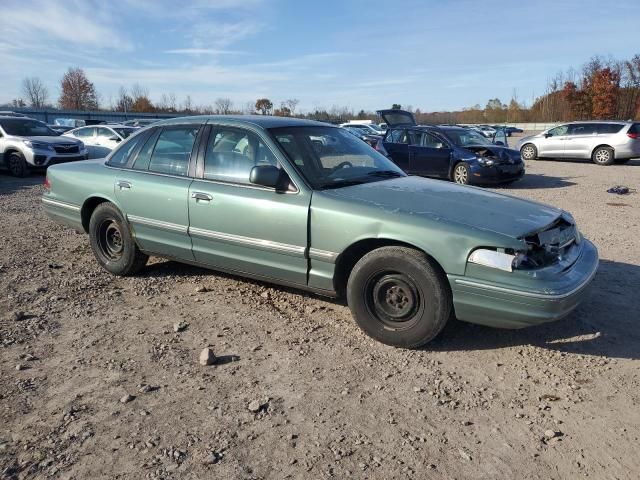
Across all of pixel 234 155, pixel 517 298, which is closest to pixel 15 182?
pixel 234 155

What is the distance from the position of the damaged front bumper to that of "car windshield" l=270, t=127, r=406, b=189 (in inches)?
54.1

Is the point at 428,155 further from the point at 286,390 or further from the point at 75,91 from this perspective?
the point at 75,91

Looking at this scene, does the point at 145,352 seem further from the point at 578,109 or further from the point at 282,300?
the point at 578,109

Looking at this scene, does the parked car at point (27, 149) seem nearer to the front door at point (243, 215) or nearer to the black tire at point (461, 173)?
the black tire at point (461, 173)

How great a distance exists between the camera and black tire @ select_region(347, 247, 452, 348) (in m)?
3.49

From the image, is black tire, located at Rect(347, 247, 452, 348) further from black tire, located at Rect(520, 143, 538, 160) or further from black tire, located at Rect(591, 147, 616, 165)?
black tire, located at Rect(520, 143, 538, 160)

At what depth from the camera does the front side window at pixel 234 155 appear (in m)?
4.29

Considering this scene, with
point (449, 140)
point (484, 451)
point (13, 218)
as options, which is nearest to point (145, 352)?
point (484, 451)

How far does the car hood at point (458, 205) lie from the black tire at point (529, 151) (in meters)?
17.1

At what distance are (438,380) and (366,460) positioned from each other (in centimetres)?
96

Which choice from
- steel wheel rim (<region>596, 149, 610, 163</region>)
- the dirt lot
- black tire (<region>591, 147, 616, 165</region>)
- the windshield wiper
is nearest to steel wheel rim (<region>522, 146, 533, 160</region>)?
black tire (<region>591, 147, 616, 165</region>)

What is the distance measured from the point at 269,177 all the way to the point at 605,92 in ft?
256

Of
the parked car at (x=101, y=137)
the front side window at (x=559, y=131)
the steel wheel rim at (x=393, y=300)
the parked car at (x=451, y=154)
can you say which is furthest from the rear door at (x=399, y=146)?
the steel wheel rim at (x=393, y=300)

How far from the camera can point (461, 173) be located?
12.3m
